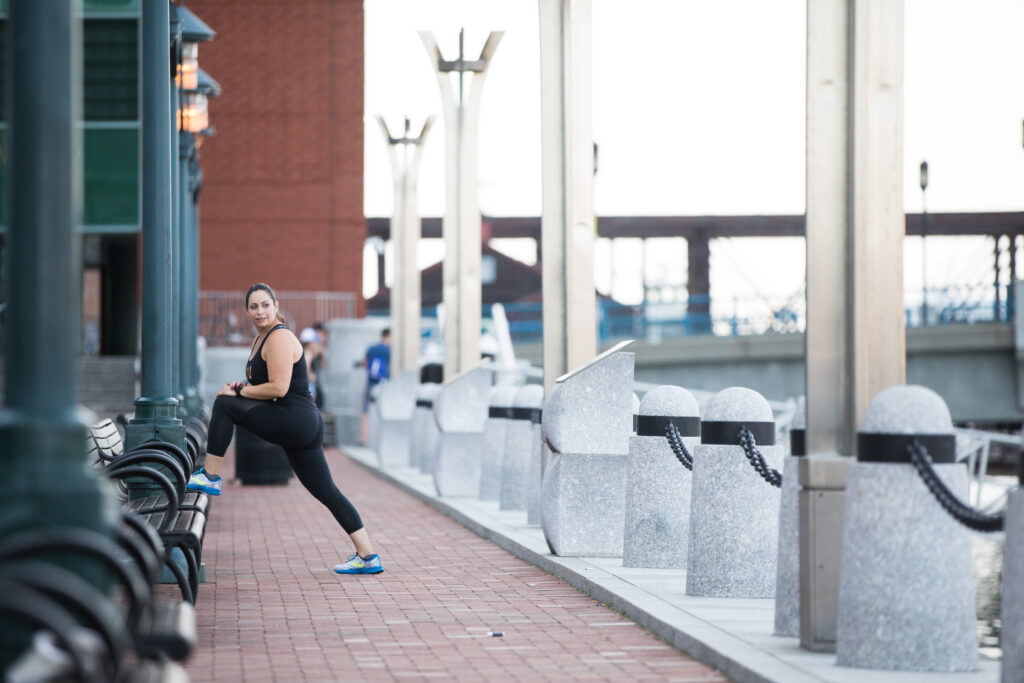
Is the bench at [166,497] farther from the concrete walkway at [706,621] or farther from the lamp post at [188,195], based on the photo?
the lamp post at [188,195]

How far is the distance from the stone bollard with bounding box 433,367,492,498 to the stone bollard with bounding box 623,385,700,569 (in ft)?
20.8

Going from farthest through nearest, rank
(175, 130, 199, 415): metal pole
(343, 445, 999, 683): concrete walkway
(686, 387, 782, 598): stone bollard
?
1. (175, 130, 199, 415): metal pole
2. (686, 387, 782, 598): stone bollard
3. (343, 445, 999, 683): concrete walkway

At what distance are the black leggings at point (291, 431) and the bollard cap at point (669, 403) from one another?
6.32ft

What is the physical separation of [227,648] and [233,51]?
122 feet

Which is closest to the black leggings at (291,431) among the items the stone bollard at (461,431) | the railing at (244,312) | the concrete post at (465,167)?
the stone bollard at (461,431)

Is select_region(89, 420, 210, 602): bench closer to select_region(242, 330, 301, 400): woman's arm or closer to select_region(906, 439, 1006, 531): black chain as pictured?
select_region(242, 330, 301, 400): woman's arm

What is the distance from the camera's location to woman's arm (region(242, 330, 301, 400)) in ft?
30.8

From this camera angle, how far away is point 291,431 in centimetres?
949

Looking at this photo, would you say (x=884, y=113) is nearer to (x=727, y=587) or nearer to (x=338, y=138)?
(x=727, y=587)

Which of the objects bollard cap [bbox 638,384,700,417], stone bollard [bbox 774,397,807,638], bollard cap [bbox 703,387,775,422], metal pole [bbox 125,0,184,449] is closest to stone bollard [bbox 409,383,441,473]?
metal pole [bbox 125,0,184,449]

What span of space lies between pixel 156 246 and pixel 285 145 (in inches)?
1309

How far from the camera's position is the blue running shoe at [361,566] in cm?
984

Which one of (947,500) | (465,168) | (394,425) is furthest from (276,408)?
(394,425)

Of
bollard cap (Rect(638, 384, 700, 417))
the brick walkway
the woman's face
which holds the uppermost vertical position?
the woman's face
